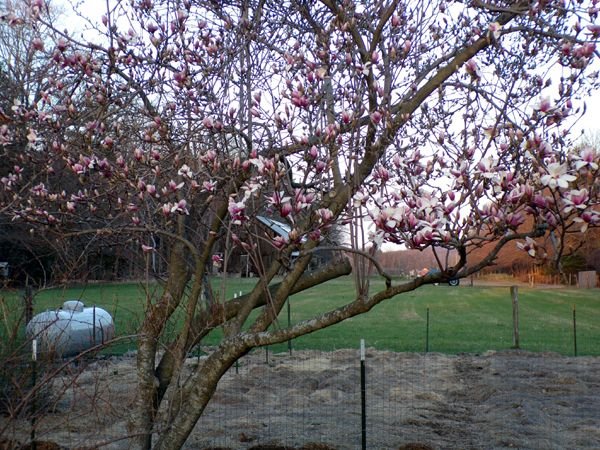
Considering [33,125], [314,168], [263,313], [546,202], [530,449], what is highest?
[33,125]

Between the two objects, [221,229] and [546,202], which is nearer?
[546,202]

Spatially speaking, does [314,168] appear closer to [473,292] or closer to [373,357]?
[373,357]

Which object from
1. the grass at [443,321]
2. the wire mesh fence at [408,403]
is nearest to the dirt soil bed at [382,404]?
the wire mesh fence at [408,403]

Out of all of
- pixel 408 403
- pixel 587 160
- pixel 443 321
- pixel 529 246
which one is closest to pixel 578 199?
pixel 587 160

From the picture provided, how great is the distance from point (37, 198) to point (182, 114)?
1375mm

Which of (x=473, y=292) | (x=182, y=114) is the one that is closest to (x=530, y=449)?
(x=182, y=114)

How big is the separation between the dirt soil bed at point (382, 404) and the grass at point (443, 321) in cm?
113

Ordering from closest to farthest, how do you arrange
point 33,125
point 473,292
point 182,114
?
point 182,114 < point 33,125 < point 473,292

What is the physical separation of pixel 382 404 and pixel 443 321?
13.5 m

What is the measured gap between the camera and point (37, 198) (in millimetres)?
5191

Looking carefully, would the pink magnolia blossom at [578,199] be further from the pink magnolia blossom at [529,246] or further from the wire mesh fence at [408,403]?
the wire mesh fence at [408,403]

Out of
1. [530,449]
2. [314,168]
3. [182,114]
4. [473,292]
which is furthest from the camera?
[473,292]

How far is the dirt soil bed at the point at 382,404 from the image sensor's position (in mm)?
6707

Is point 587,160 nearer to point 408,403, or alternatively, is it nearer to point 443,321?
point 408,403
